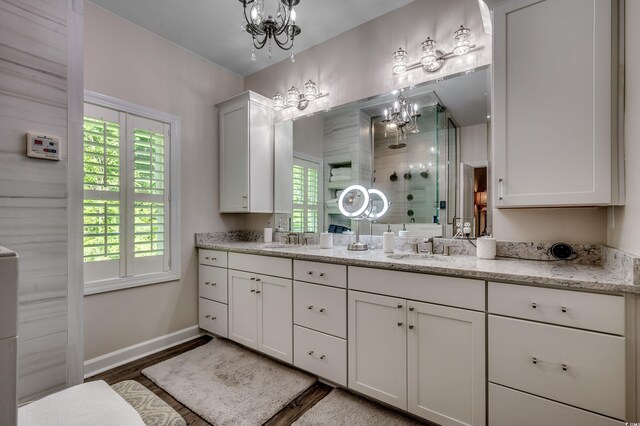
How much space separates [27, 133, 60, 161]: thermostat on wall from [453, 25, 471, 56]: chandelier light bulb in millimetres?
2332

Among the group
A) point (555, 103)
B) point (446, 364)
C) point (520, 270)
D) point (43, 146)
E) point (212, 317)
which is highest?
point (555, 103)

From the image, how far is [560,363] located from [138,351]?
2909mm

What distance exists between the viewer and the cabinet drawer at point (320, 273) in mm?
1879

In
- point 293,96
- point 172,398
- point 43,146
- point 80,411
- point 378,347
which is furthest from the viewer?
point 293,96

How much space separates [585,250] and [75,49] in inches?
108

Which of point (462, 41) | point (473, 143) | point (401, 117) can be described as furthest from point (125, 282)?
point (462, 41)

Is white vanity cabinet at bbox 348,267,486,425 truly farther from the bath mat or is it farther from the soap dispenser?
the bath mat

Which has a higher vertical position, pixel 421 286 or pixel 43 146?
pixel 43 146

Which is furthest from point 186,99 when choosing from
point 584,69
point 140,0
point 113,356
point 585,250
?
point 585,250

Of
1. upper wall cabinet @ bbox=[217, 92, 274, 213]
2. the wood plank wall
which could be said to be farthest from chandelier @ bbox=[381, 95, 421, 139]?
the wood plank wall

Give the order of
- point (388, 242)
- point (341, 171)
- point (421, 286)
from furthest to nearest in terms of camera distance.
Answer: point (341, 171) < point (388, 242) < point (421, 286)

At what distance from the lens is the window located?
2.79m

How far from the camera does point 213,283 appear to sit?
277 cm

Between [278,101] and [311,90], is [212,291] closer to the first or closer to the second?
[278,101]
